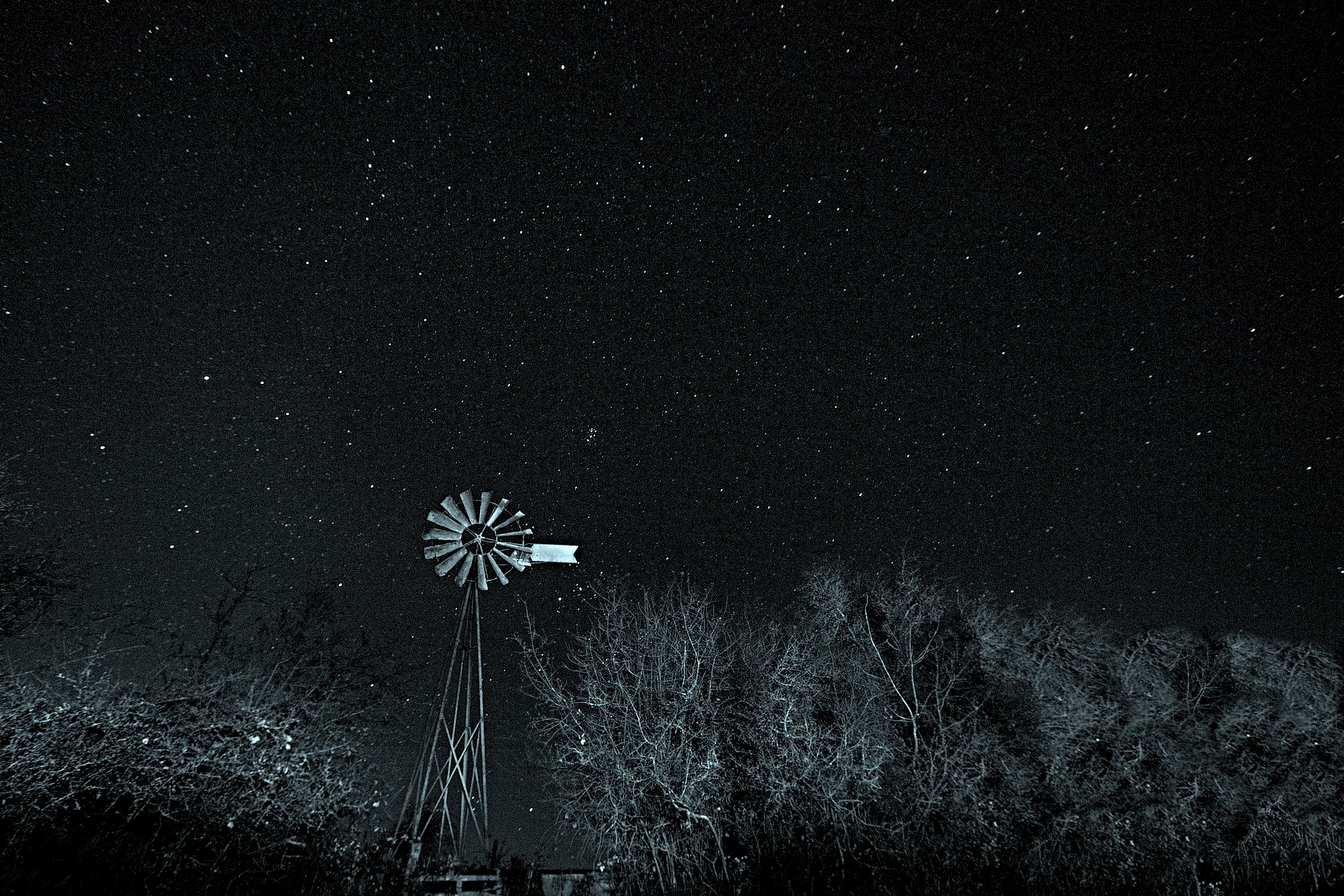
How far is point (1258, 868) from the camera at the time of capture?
14742 mm

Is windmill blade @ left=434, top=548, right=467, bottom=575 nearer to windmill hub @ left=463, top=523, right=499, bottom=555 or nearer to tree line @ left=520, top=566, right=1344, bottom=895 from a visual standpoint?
windmill hub @ left=463, top=523, right=499, bottom=555

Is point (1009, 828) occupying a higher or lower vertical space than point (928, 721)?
lower

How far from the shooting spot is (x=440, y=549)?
584 inches

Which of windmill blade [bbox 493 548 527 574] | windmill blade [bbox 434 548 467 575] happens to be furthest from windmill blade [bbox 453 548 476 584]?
windmill blade [bbox 493 548 527 574]

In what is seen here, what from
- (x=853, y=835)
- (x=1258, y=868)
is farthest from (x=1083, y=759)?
(x=853, y=835)

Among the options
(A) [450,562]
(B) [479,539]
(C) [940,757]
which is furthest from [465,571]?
(C) [940,757]

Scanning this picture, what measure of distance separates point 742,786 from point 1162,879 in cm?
Result: 880

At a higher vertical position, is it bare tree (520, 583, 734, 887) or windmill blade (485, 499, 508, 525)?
windmill blade (485, 499, 508, 525)

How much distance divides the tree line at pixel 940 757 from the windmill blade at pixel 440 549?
3.79 metres

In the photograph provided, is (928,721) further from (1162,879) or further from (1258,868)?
(1258,868)

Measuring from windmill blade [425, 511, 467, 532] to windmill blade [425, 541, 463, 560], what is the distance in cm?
34

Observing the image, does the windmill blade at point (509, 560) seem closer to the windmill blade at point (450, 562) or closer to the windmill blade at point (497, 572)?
the windmill blade at point (497, 572)

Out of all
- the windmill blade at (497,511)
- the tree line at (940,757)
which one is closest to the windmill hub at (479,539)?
the windmill blade at (497,511)

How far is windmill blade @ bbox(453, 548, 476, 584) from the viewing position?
1465cm
